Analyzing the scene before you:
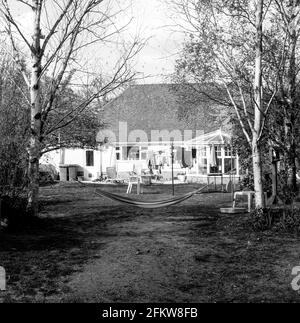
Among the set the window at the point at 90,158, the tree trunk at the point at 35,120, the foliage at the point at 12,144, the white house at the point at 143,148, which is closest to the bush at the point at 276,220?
the tree trunk at the point at 35,120

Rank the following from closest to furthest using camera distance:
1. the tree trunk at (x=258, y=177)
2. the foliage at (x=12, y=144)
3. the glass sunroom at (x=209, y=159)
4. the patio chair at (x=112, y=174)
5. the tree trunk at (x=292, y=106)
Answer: the foliage at (x=12, y=144) < the tree trunk at (x=258, y=177) < the tree trunk at (x=292, y=106) < the glass sunroom at (x=209, y=159) < the patio chair at (x=112, y=174)

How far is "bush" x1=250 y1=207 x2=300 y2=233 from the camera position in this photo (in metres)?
9.55

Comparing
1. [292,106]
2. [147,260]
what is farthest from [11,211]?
[292,106]

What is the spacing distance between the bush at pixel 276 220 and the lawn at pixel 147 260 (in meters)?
0.25

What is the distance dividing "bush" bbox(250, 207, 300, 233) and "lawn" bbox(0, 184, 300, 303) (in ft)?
0.82

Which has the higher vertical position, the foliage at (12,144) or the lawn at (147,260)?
the foliage at (12,144)

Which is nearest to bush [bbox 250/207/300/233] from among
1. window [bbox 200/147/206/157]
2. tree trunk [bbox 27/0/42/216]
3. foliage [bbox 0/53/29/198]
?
tree trunk [bbox 27/0/42/216]

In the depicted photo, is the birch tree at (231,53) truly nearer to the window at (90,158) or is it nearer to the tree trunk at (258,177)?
the tree trunk at (258,177)

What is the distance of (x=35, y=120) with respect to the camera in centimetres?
1121

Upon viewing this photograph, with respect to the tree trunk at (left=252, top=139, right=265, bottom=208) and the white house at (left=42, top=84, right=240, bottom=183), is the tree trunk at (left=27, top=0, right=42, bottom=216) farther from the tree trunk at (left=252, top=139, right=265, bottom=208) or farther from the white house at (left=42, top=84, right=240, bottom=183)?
the white house at (left=42, top=84, right=240, bottom=183)

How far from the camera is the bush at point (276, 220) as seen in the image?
376 inches

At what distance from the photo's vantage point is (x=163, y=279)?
21.4 feet
